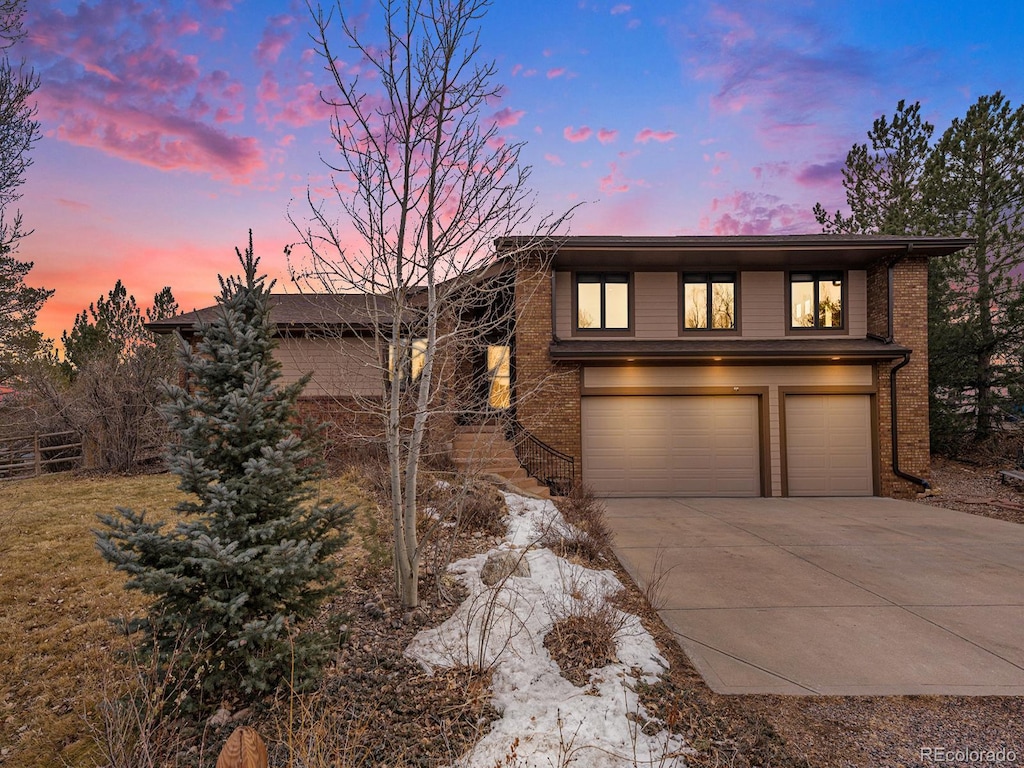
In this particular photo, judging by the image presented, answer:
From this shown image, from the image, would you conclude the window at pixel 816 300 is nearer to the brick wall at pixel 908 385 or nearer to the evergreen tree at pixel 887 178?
the brick wall at pixel 908 385

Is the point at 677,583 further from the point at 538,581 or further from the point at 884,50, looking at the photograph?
the point at 884,50

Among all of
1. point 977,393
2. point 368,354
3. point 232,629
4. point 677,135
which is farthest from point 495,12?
point 977,393

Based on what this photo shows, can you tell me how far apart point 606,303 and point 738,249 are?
3.47 meters

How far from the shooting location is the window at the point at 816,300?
1330 centimetres

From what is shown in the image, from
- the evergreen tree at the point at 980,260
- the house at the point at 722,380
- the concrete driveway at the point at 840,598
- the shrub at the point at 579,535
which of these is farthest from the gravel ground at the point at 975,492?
the shrub at the point at 579,535

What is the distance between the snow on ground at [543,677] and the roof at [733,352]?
7.28m

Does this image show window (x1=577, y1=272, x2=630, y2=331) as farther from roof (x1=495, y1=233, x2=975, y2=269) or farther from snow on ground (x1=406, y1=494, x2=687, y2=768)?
snow on ground (x1=406, y1=494, x2=687, y2=768)

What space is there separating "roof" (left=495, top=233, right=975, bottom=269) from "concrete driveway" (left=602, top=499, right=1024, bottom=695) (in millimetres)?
6405

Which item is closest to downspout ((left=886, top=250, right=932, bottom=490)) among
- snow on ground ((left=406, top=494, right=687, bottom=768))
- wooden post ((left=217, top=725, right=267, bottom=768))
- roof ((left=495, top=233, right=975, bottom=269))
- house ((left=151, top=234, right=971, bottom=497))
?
house ((left=151, top=234, right=971, bottom=497))

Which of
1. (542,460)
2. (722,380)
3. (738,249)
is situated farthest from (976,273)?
(542,460)

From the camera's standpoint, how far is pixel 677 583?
5.92 m

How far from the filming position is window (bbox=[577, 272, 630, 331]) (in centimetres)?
1317

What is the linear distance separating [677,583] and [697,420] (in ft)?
24.6

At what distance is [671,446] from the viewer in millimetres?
12609
